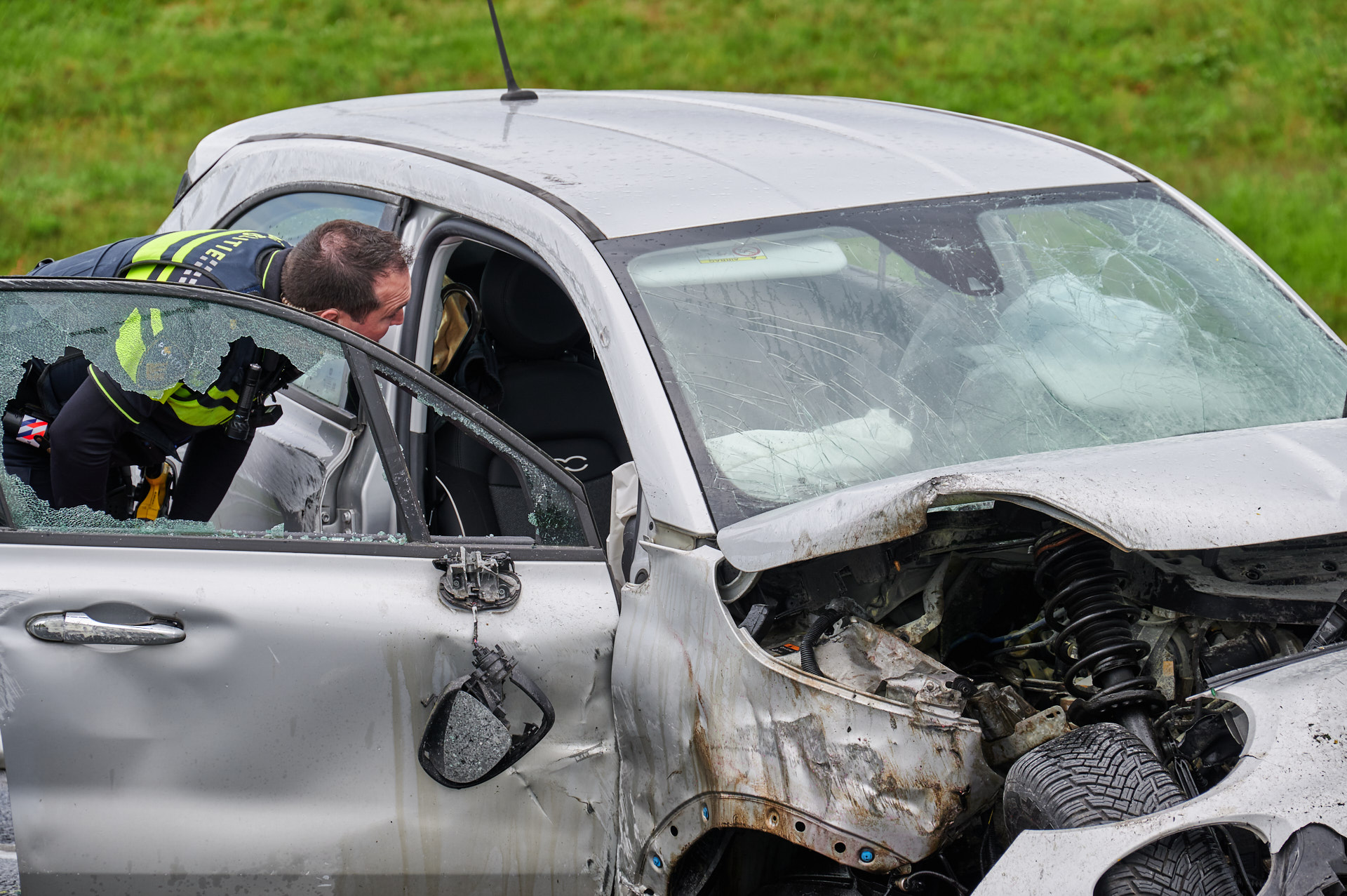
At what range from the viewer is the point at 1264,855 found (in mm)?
1724

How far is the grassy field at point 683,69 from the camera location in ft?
34.9

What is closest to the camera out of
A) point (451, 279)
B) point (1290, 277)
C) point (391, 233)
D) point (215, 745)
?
point (215, 745)

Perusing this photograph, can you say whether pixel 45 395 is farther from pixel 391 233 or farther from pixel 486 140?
pixel 486 140

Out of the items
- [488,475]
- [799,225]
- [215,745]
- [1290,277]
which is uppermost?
[1290,277]

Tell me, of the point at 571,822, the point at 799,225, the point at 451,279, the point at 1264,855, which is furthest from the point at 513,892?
the point at 451,279

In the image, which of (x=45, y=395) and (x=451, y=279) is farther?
(x=451, y=279)

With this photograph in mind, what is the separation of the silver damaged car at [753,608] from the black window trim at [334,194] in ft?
0.99

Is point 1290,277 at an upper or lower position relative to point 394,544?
upper

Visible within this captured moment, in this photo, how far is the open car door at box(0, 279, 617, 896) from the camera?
2088 millimetres

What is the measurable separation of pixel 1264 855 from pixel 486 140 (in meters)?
2.23

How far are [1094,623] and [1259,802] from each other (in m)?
0.50

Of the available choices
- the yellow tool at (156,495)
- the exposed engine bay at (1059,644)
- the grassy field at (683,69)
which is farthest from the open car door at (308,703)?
the grassy field at (683,69)

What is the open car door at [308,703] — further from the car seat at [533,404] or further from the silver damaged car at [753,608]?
the car seat at [533,404]

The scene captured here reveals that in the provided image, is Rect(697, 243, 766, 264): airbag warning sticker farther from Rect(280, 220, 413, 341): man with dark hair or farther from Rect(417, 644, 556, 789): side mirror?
Rect(417, 644, 556, 789): side mirror
